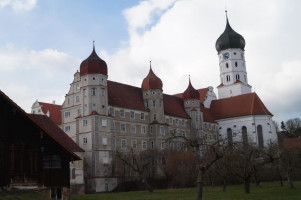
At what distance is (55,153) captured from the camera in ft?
86.4

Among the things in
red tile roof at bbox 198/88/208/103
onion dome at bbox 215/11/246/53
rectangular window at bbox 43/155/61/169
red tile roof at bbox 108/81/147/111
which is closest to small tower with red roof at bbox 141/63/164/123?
red tile roof at bbox 108/81/147/111

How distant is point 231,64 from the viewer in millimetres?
93562

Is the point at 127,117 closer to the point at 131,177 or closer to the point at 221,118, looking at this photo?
the point at 131,177

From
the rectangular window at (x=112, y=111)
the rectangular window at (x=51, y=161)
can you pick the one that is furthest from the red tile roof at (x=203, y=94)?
the rectangular window at (x=51, y=161)

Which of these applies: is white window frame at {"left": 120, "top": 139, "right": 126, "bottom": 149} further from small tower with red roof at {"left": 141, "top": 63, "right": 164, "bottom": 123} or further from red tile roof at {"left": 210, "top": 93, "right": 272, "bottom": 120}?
red tile roof at {"left": 210, "top": 93, "right": 272, "bottom": 120}

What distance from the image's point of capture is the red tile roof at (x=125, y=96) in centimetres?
5971

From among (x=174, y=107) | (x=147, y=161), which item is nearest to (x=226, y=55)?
(x=174, y=107)

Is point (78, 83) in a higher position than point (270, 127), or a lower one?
higher

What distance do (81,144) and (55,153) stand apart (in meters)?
28.9

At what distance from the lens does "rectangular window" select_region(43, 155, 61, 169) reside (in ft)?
84.9

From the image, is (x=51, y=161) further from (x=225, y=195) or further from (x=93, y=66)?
(x=93, y=66)

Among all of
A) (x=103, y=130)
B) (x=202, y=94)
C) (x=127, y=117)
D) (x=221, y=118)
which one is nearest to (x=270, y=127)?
(x=221, y=118)

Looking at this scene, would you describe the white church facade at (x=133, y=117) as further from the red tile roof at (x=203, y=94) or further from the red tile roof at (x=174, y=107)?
the red tile roof at (x=203, y=94)

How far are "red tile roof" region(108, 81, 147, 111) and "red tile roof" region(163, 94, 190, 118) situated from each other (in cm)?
646
